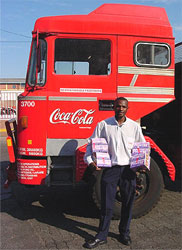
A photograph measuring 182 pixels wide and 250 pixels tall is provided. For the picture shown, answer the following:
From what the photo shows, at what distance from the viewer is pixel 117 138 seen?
336 cm

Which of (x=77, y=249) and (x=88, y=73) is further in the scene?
(x=88, y=73)

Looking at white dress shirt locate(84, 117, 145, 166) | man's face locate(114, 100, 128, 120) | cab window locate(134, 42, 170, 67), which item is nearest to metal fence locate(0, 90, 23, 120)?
cab window locate(134, 42, 170, 67)

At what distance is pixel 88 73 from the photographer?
168 inches

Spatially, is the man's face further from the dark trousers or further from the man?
the dark trousers

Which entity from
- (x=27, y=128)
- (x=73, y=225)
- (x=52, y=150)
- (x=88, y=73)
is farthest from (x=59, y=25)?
(x=73, y=225)

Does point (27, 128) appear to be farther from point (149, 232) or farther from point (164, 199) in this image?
point (164, 199)

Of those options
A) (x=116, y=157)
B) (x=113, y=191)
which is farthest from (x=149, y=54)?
(x=113, y=191)

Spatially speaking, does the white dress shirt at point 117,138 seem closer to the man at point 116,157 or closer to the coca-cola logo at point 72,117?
the man at point 116,157

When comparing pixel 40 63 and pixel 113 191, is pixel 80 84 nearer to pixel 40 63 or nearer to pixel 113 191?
pixel 40 63

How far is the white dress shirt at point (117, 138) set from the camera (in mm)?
3359

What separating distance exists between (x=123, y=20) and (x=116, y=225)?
10.1 feet

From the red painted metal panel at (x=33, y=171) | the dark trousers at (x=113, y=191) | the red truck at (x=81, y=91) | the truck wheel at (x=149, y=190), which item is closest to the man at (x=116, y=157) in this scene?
the dark trousers at (x=113, y=191)

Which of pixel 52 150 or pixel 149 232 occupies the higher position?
pixel 52 150

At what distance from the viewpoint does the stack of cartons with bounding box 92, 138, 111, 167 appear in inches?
130
